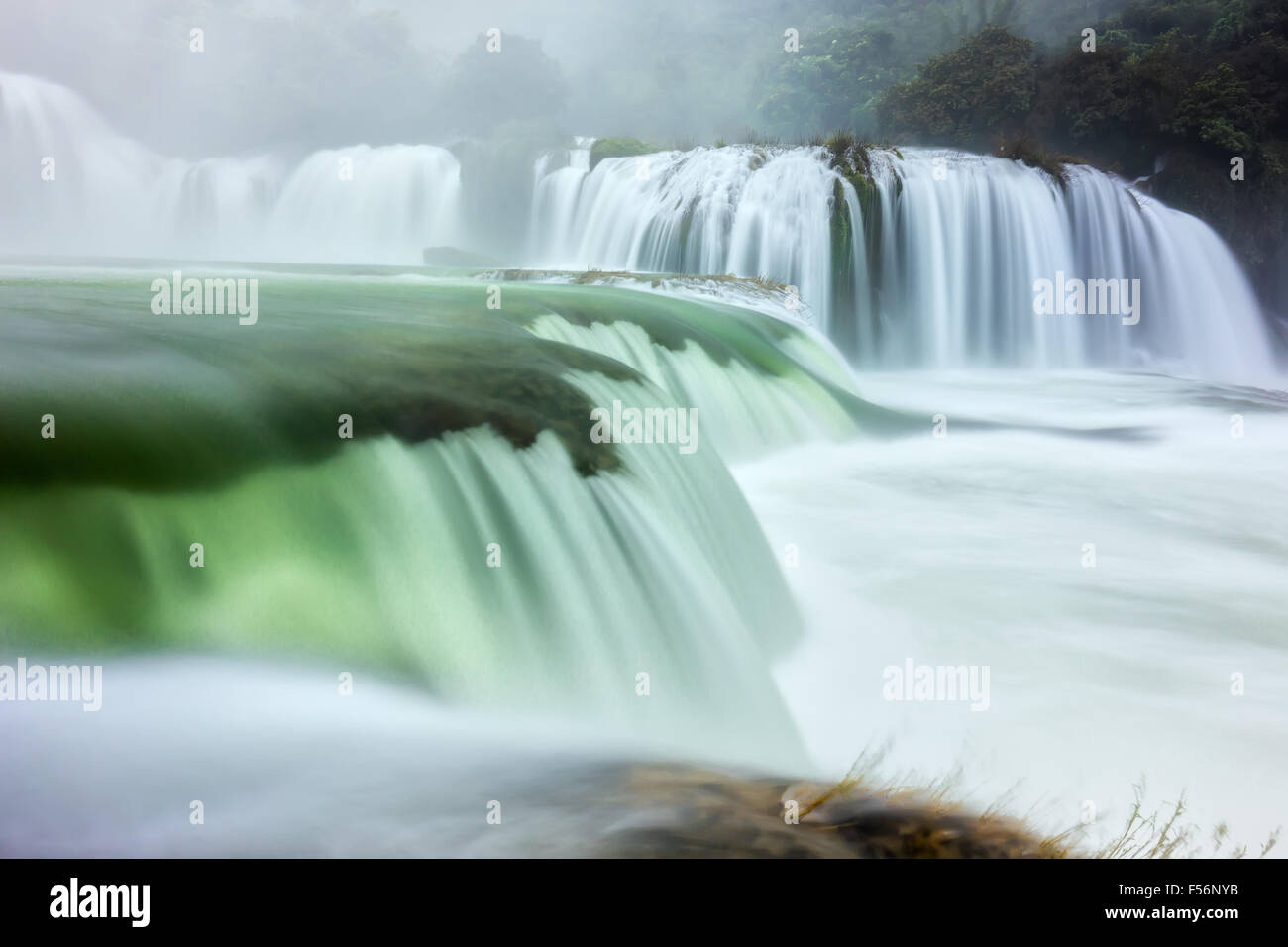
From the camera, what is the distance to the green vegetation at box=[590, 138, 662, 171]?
703 inches

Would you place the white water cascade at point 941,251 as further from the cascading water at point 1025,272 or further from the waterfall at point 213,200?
the waterfall at point 213,200

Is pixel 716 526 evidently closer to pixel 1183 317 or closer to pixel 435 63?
pixel 1183 317

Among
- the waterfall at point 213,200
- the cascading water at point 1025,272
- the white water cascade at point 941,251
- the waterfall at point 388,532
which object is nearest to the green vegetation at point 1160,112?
the cascading water at point 1025,272

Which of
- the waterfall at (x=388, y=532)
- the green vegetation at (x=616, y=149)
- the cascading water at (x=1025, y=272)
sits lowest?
the waterfall at (x=388, y=532)

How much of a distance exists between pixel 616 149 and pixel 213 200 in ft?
45.4

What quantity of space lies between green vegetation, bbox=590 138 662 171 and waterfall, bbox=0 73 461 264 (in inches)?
224

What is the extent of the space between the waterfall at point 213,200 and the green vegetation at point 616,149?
5.70 m

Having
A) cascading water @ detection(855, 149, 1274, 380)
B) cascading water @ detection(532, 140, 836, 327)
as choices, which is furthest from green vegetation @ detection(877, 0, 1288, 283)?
cascading water @ detection(532, 140, 836, 327)

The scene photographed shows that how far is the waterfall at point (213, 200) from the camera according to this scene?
23.6m

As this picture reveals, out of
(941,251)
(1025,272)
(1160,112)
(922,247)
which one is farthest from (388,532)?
(1160,112)

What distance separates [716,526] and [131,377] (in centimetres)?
261

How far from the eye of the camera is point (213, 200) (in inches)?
998
